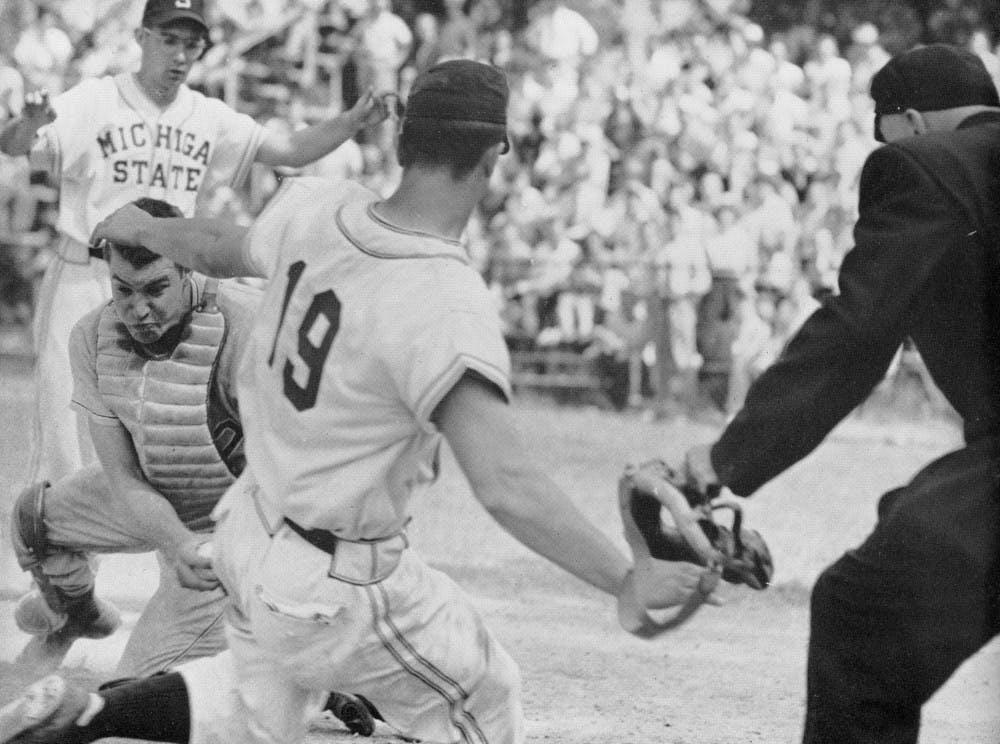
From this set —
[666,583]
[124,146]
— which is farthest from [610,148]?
[666,583]

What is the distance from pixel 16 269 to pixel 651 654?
9240 mm

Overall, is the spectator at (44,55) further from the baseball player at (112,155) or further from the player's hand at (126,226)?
the player's hand at (126,226)

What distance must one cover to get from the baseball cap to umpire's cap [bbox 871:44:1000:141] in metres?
3.14

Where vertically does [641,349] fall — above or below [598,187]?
below

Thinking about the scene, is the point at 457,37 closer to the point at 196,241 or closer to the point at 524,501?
the point at 196,241

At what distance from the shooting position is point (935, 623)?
3324 mm

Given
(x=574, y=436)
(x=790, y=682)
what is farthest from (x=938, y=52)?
(x=574, y=436)

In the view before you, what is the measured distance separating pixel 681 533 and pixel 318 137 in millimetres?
3014

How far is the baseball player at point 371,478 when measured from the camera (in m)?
3.13

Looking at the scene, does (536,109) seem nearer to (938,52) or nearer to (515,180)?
(515,180)

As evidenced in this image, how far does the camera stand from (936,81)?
3.54 metres

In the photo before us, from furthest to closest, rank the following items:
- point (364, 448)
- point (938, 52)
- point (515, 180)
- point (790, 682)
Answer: point (515, 180) → point (790, 682) → point (938, 52) → point (364, 448)

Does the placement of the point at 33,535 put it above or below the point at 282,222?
below

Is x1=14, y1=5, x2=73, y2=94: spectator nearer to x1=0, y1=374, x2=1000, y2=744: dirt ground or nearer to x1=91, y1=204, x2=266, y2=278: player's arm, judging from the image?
x1=0, y1=374, x2=1000, y2=744: dirt ground
